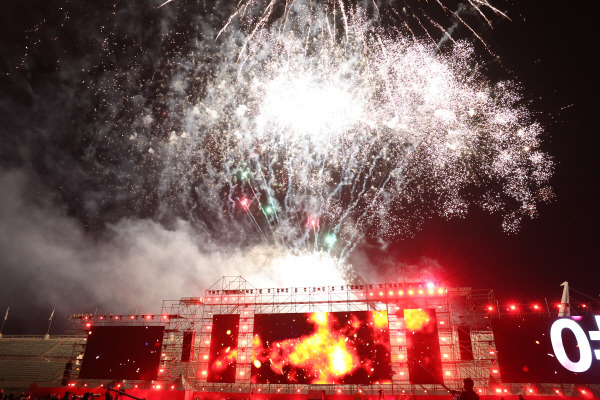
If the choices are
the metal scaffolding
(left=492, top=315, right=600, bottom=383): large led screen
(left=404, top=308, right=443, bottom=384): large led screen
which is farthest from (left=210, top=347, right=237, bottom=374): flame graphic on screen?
(left=492, top=315, right=600, bottom=383): large led screen

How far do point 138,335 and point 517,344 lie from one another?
16994 mm

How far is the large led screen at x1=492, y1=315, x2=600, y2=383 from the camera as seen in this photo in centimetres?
1362

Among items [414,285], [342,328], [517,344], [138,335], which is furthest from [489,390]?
[138,335]

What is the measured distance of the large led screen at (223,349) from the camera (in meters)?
17.3

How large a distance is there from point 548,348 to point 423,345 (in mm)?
4549

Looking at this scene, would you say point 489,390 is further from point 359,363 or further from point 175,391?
point 175,391

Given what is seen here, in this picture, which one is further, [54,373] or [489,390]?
[54,373]

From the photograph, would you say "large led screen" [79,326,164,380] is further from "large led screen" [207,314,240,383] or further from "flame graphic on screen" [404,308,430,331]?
"flame graphic on screen" [404,308,430,331]

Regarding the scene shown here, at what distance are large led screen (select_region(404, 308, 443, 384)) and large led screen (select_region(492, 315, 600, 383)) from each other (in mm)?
2311

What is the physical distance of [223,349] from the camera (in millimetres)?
17750

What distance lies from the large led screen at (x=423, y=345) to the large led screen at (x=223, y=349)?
7.75 m

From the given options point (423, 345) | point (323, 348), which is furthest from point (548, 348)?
point (323, 348)

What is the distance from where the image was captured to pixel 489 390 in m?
15.3

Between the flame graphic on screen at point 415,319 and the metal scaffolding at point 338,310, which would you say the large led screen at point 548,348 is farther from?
the flame graphic on screen at point 415,319
